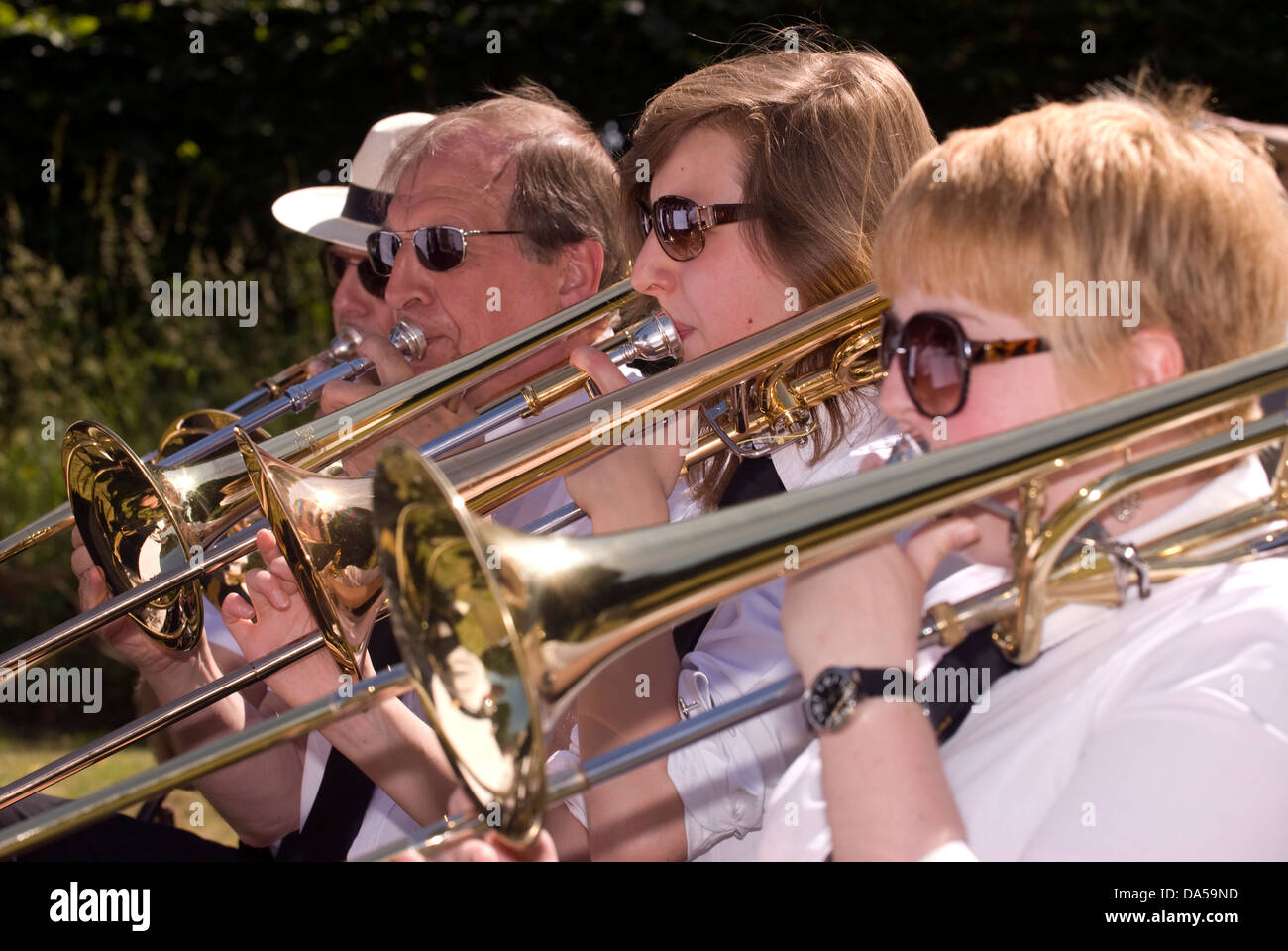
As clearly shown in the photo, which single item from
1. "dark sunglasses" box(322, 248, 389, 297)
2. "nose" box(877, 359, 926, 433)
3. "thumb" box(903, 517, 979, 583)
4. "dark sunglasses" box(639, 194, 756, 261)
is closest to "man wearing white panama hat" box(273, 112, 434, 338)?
"dark sunglasses" box(322, 248, 389, 297)

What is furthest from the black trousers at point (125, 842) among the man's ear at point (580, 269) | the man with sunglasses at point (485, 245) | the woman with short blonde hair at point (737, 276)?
the man's ear at point (580, 269)

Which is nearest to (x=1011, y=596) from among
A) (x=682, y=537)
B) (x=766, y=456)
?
(x=682, y=537)

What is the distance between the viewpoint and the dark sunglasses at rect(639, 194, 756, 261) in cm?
224

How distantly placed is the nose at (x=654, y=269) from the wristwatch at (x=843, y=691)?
1093 millimetres

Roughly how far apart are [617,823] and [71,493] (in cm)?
118

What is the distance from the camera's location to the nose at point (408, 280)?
299 centimetres

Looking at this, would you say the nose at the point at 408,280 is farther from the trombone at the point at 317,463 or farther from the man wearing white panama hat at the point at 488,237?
the trombone at the point at 317,463

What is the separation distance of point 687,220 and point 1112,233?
95cm

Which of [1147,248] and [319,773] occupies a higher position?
[1147,248]

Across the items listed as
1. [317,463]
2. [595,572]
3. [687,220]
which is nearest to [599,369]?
[687,220]

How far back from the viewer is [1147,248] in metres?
1.41

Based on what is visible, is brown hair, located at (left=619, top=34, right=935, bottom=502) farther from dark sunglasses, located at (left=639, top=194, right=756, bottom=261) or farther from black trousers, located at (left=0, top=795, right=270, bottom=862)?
black trousers, located at (left=0, top=795, right=270, bottom=862)

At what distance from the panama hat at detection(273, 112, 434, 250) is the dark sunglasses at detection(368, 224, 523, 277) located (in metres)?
0.32
